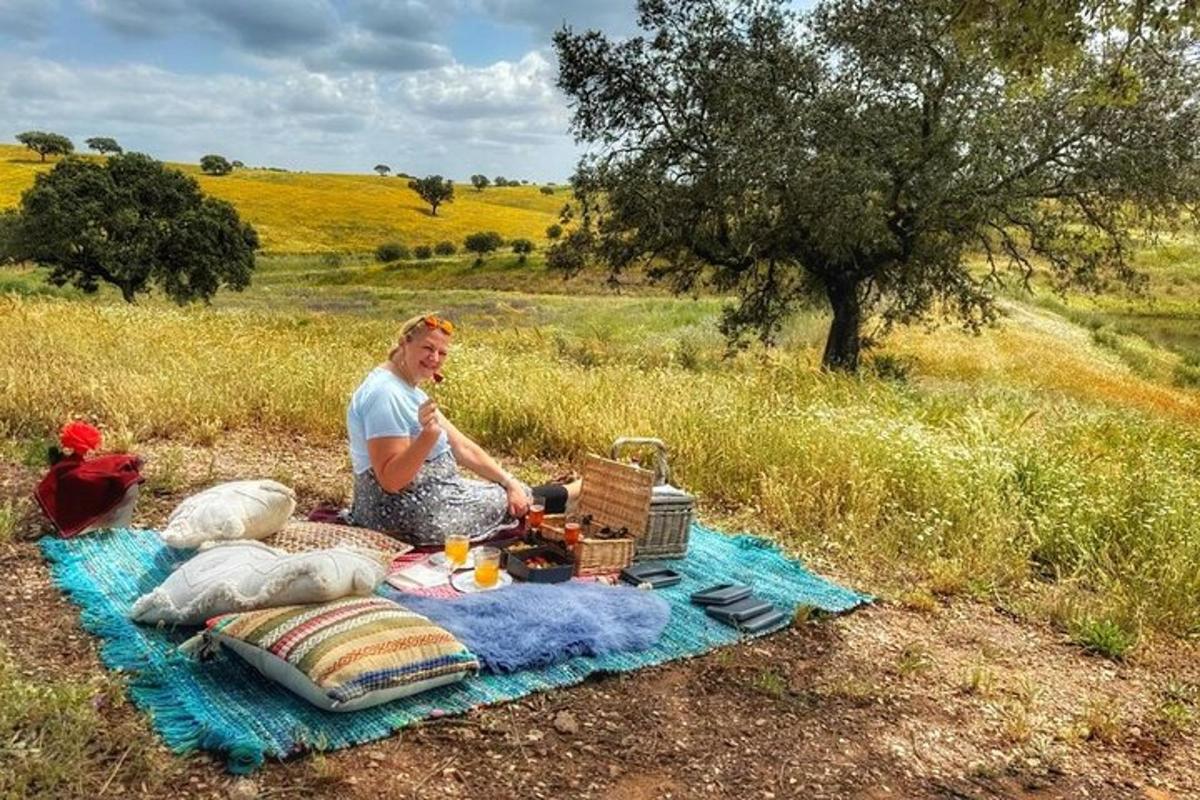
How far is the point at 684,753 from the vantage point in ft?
10.5

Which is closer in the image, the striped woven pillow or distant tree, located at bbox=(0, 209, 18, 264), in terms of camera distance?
the striped woven pillow

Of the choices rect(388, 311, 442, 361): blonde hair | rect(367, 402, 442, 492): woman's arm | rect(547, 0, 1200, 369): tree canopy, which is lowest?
rect(367, 402, 442, 492): woman's arm

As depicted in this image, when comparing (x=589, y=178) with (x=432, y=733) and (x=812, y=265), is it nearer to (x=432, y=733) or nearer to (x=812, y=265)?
(x=812, y=265)

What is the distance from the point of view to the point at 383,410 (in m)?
4.55

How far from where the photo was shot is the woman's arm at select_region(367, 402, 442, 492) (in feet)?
14.6

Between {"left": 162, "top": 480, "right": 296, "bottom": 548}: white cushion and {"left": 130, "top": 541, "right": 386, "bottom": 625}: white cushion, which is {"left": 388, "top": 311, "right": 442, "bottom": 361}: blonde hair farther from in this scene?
{"left": 130, "top": 541, "right": 386, "bottom": 625}: white cushion

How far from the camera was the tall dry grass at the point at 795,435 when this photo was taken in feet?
18.0

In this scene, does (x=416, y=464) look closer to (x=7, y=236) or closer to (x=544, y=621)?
(x=544, y=621)

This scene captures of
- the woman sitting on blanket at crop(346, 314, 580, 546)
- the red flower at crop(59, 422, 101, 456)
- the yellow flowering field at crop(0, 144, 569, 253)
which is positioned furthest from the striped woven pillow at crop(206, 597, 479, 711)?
the yellow flowering field at crop(0, 144, 569, 253)

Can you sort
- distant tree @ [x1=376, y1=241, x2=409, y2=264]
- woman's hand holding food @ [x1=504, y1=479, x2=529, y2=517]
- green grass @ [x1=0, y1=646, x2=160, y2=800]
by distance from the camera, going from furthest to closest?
distant tree @ [x1=376, y1=241, x2=409, y2=264] → woman's hand holding food @ [x1=504, y1=479, x2=529, y2=517] → green grass @ [x1=0, y1=646, x2=160, y2=800]

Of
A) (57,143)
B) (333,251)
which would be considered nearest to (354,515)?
(333,251)

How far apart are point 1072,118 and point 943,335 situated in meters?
11.7

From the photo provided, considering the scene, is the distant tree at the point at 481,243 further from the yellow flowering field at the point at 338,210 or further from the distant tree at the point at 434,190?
the distant tree at the point at 434,190

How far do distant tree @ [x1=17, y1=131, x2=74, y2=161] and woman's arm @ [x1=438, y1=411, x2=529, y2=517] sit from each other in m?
67.8
